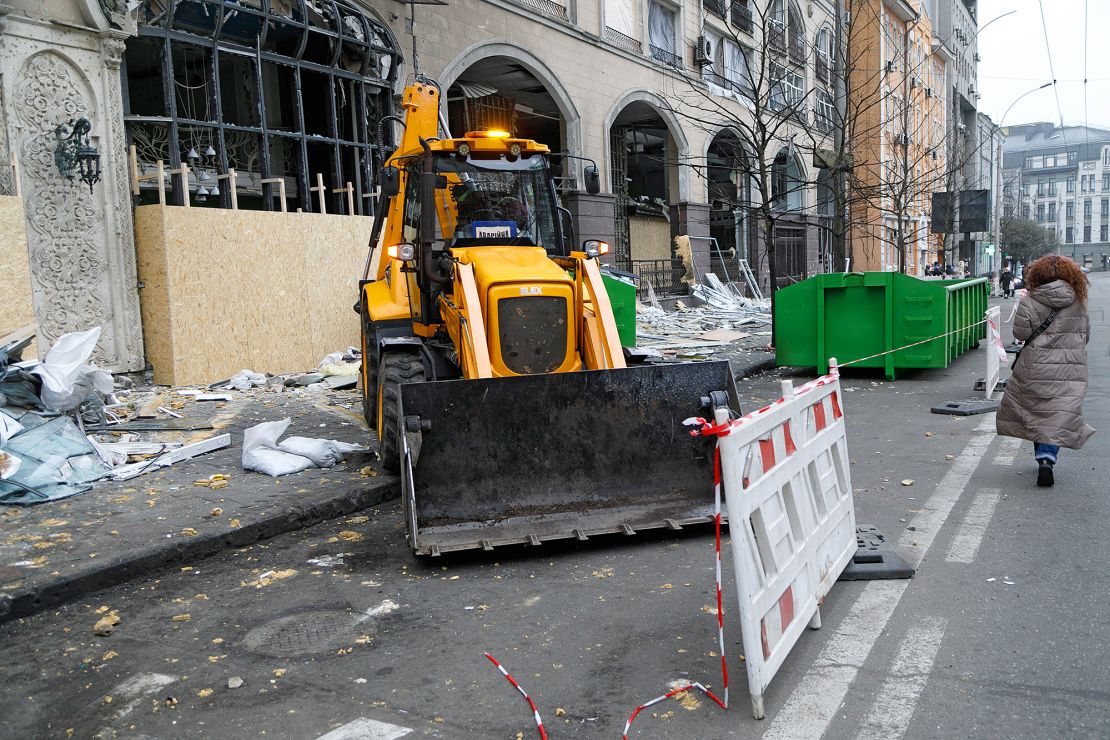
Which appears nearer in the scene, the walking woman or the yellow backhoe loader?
the yellow backhoe loader

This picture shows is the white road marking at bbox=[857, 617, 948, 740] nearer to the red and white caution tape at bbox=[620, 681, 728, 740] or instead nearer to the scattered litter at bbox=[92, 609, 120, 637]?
the red and white caution tape at bbox=[620, 681, 728, 740]

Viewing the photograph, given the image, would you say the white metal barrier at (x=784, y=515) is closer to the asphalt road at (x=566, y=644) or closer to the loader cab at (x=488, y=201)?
the asphalt road at (x=566, y=644)

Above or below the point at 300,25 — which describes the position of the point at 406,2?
above

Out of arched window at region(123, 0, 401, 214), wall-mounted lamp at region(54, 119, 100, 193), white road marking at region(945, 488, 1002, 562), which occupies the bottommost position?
white road marking at region(945, 488, 1002, 562)

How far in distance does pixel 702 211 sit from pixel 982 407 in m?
20.5

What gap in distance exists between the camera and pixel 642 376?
19.9ft

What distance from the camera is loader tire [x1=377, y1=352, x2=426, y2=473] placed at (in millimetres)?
7230

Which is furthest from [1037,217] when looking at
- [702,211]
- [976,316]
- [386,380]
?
[386,380]

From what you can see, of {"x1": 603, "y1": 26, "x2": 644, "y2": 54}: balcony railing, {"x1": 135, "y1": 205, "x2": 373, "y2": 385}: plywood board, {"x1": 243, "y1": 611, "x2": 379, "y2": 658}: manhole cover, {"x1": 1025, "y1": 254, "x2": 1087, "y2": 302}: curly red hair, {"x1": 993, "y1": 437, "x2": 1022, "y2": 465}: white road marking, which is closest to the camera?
{"x1": 243, "y1": 611, "x2": 379, "y2": 658}: manhole cover

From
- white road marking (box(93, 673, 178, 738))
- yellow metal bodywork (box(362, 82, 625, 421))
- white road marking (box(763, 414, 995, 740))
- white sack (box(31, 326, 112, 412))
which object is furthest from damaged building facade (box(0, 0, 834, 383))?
white road marking (box(763, 414, 995, 740))

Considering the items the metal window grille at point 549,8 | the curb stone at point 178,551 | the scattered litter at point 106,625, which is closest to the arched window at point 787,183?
the metal window grille at point 549,8

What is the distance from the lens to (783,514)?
391cm

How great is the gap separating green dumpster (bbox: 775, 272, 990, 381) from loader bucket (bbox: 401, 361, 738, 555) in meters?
7.43

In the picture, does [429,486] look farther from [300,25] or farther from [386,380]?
[300,25]
